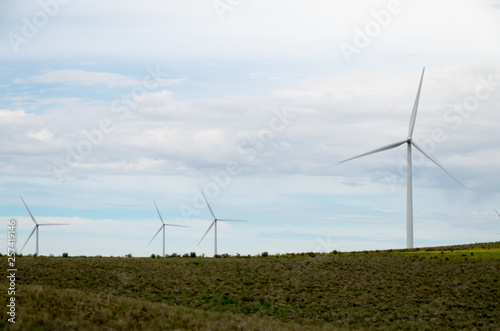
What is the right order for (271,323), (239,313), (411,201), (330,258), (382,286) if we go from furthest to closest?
(411,201)
(330,258)
(382,286)
(239,313)
(271,323)

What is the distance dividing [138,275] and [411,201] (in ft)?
114

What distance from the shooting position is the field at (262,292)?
29891 millimetres

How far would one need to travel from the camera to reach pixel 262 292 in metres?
38.7

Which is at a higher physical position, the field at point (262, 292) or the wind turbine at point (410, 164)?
the wind turbine at point (410, 164)

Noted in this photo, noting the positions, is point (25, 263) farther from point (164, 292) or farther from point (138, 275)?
point (164, 292)

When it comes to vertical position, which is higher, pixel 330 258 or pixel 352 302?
pixel 330 258

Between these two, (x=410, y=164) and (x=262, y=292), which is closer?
(x=262, y=292)

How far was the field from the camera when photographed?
29891 mm

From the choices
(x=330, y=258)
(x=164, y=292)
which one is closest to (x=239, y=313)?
(x=164, y=292)

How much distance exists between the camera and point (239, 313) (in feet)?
112

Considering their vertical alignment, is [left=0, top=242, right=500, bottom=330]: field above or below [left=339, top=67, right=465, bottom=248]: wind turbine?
below

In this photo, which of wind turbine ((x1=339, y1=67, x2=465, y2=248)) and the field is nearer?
the field

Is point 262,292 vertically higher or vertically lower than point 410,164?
lower

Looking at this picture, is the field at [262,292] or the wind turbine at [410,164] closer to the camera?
the field at [262,292]
